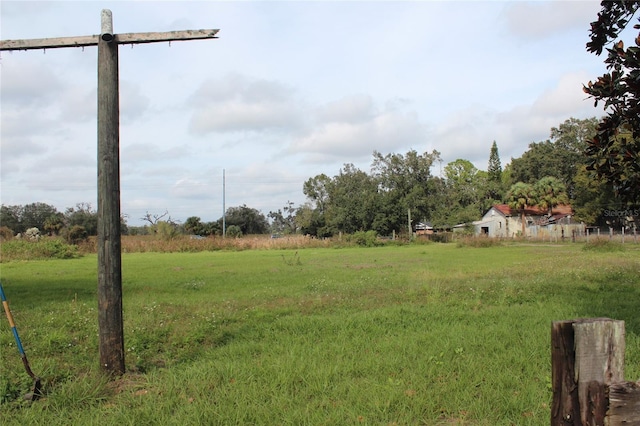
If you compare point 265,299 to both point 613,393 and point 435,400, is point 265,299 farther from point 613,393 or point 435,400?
point 613,393

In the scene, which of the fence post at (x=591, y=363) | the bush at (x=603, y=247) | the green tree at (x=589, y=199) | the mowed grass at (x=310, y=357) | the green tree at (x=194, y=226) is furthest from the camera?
the green tree at (x=194, y=226)

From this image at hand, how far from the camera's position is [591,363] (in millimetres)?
2080

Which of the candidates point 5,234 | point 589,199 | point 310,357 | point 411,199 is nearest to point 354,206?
point 411,199

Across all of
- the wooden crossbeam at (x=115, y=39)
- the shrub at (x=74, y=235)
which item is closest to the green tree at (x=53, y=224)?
the shrub at (x=74, y=235)

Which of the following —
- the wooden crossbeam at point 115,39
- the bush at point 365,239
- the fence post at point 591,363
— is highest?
the wooden crossbeam at point 115,39

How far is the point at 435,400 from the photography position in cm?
439

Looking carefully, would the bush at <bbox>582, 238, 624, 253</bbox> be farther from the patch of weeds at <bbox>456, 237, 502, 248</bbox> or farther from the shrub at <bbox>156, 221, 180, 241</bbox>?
the shrub at <bbox>156, 221, 180, 241</bbox>

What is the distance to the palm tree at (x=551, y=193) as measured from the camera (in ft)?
183

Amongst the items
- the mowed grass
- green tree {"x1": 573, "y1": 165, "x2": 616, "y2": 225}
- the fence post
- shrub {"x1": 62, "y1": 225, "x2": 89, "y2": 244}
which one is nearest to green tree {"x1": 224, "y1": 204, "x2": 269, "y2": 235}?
shrub {"x1": 62, "y1": 225, "x2": 89, "y2": 244}

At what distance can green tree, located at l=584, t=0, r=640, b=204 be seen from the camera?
4.43 metres

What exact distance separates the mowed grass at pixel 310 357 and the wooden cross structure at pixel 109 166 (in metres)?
0.49

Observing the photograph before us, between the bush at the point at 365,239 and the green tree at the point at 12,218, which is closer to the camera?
the bush at the point at 365,239

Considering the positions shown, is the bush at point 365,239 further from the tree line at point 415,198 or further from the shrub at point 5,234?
the shrub at point 5,234

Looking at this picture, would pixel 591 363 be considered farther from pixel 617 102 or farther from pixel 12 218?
pixel 12 218
